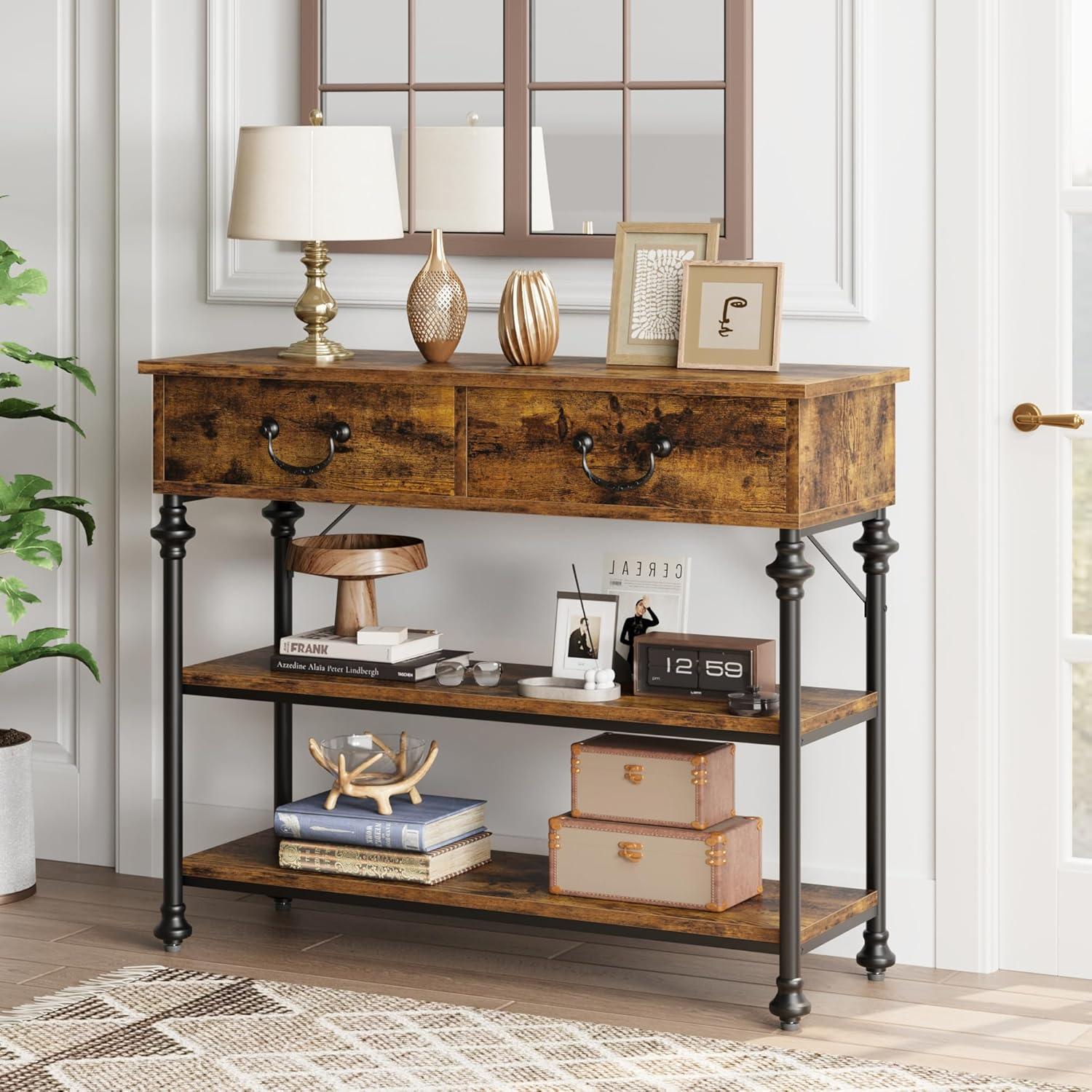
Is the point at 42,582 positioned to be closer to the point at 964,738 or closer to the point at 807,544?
the point at 807,544

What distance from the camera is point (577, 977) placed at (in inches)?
129

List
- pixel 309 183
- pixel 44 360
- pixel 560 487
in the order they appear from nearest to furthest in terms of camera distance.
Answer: pixel 560 487 → pixel 309 183 → pixel 44 360

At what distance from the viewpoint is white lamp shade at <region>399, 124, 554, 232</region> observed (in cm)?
354

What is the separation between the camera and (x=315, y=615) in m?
3.81

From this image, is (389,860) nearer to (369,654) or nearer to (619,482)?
(369,654)

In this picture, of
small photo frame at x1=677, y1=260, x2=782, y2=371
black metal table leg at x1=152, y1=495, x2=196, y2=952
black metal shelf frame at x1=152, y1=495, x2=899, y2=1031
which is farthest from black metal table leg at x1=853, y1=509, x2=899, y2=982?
black metal table leg at x1=152, y1=495, x2=196, y2=952

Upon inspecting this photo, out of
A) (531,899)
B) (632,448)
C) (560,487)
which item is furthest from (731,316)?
(531,899)

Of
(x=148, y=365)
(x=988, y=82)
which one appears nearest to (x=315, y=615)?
(x=148, y=365)

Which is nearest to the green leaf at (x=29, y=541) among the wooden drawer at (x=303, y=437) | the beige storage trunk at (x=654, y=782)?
the wooden drawer at (x=303, y=437)

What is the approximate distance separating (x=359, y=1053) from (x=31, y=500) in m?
1.35

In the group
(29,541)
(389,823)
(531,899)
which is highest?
(29,541)

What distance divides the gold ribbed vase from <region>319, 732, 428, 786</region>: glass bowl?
756mm

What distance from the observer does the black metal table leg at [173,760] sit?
134 inches

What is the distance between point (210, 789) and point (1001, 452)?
1.77 meters
